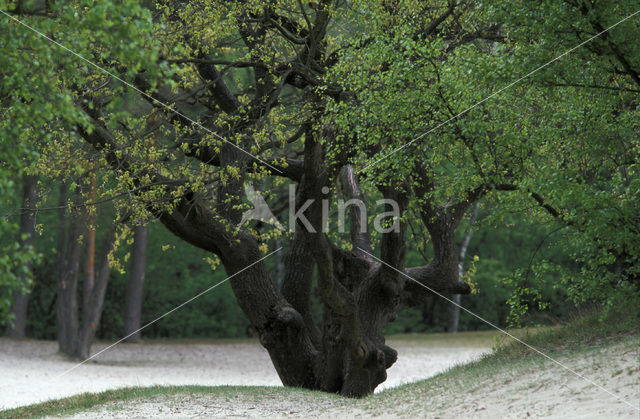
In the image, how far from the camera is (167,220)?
1028 cm

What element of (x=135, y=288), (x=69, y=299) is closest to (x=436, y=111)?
(x=69, y=299)

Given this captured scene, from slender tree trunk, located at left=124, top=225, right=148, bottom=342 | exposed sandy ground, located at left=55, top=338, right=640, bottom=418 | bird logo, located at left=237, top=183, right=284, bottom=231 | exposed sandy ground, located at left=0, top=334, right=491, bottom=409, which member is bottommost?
exposed sandy ground, located at left=0, top=334, right=491, bottom=409

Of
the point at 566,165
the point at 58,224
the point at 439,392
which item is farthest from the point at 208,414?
the point at 58,224

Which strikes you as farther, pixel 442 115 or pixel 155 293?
pixel 155 293

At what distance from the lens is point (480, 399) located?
25.6 ft

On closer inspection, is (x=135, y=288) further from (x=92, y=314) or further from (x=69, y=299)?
(x=92, y=314)

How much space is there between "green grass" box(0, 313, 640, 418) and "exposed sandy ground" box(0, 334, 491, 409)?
4.91m

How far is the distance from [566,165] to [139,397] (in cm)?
681

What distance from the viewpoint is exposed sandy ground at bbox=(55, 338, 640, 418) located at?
706cm

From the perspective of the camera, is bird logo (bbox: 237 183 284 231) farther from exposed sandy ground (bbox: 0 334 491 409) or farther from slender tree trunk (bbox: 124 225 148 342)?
slender tree trunk (bbox: 124 225 148 342)

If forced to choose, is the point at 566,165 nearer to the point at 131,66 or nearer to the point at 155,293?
the point at 131,66

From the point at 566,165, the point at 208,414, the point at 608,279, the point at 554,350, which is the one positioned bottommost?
the point at 208,414

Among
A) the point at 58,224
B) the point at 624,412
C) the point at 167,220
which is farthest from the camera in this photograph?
the point at 58,224

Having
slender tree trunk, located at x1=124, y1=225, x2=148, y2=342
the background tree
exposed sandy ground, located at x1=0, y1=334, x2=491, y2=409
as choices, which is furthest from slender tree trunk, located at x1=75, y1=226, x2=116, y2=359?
the background tree
